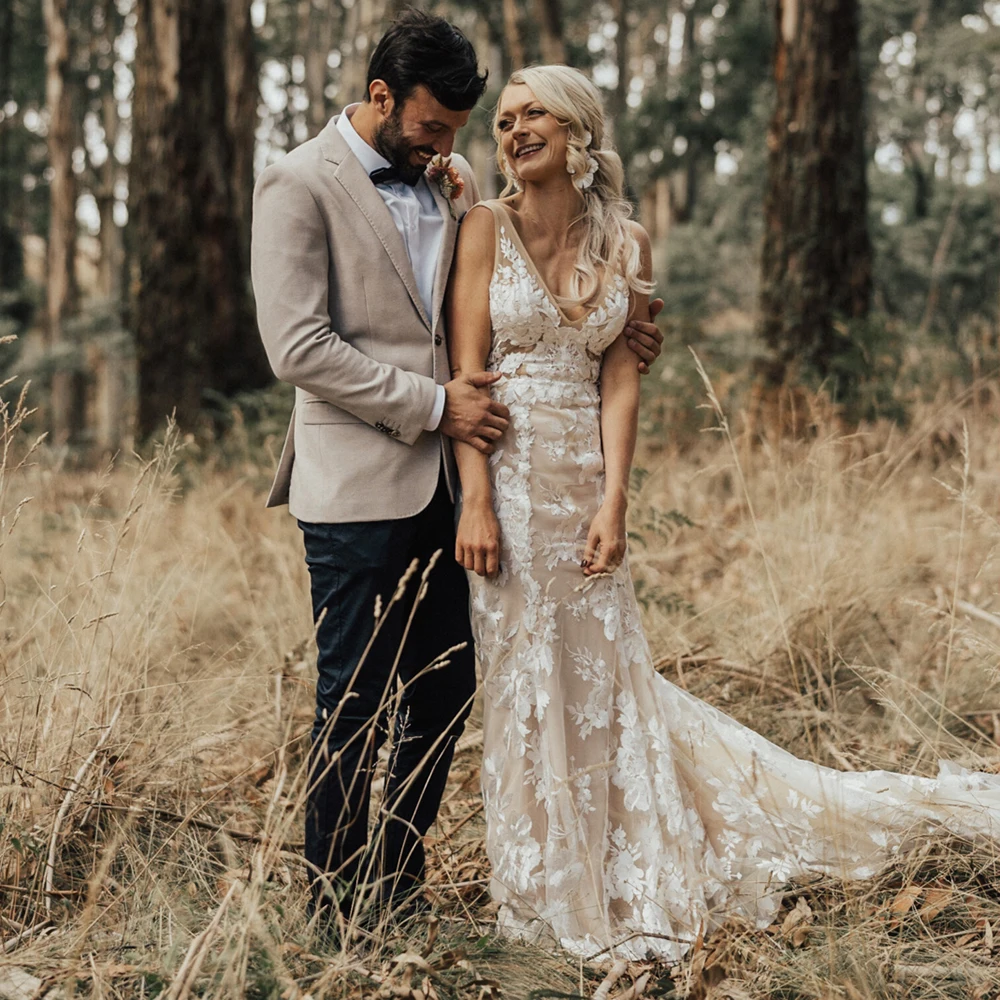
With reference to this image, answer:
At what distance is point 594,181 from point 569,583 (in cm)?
110

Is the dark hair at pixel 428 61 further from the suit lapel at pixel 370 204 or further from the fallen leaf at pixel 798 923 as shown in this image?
the fallen leaf at pixel 798 923

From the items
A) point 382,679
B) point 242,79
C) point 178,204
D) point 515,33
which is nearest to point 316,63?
point 242,79

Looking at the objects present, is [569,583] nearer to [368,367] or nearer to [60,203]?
[368,367]

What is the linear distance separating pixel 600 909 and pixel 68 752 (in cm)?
147

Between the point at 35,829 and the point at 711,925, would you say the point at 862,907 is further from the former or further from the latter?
the point at 35,829

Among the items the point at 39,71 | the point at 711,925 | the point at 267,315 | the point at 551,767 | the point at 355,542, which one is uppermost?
the point at 39,71

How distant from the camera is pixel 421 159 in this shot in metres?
2.75

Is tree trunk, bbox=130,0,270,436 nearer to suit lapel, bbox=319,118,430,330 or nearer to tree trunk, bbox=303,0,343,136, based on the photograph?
suit lapel, bbox=319,118,430,330

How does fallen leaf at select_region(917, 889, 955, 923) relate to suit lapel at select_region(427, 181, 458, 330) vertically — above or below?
below

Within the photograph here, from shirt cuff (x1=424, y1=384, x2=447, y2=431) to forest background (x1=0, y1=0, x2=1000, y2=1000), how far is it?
2.39ft

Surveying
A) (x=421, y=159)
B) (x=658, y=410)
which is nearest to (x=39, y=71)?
(x=658, y=410)

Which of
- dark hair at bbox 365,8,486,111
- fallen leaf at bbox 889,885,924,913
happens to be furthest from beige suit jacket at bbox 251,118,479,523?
fallen leaf at bbox 889,885,924,913

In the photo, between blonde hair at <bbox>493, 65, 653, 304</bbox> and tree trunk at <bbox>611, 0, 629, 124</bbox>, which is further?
tree trunk at <bbox>611, 0, 629, 124</bbox>

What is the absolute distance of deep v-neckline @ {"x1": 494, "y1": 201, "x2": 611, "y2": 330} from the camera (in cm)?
281
